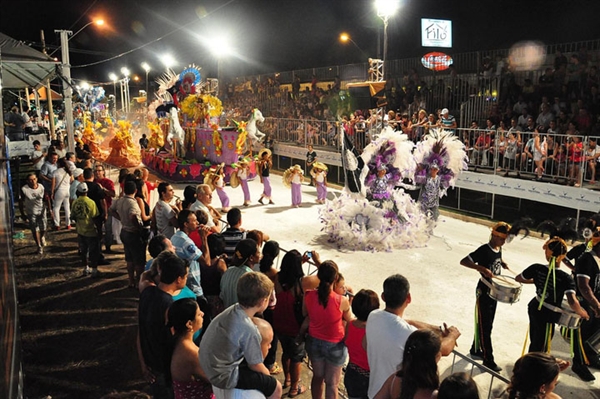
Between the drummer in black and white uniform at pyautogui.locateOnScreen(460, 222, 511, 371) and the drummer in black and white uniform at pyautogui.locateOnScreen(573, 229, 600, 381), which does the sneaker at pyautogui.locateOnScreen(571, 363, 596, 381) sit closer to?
the drummer in black and white uniform at pyautogui.locateOnScreen(573, 229, 600, 381)

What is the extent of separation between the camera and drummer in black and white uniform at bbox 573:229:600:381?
500 cm

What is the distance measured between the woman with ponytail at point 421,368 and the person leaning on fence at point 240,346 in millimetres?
910

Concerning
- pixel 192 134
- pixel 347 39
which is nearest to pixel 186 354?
pixel 192 134

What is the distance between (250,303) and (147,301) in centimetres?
115

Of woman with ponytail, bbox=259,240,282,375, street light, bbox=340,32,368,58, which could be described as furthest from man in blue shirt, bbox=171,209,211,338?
street light, bbox=340,32,368,58

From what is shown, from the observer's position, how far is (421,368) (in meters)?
2.71

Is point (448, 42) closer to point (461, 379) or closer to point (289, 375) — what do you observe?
point (289, 375)

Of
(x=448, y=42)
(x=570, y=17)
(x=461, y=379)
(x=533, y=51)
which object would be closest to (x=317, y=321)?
(x=461, y=379)

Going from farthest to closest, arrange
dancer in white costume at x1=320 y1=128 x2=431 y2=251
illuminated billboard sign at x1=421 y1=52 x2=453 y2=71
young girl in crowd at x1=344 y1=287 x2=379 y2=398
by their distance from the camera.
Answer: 1. illuminated billboard sign at x1=421 y1=52 x2=453 y2=71
2. dancer in white costume at x1=320 y1=128 x2=431 y2=251
3. young girl in crowd at x1=344 y1=287 x2=379 y2=398

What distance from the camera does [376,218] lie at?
10.1 metres

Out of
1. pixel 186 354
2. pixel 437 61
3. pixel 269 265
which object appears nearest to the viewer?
pixel 186 354

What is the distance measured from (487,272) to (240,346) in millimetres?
3223

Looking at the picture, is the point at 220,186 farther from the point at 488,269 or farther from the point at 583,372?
the point at 583,372

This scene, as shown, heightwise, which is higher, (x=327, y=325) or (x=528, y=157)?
(x=528, y=157)
